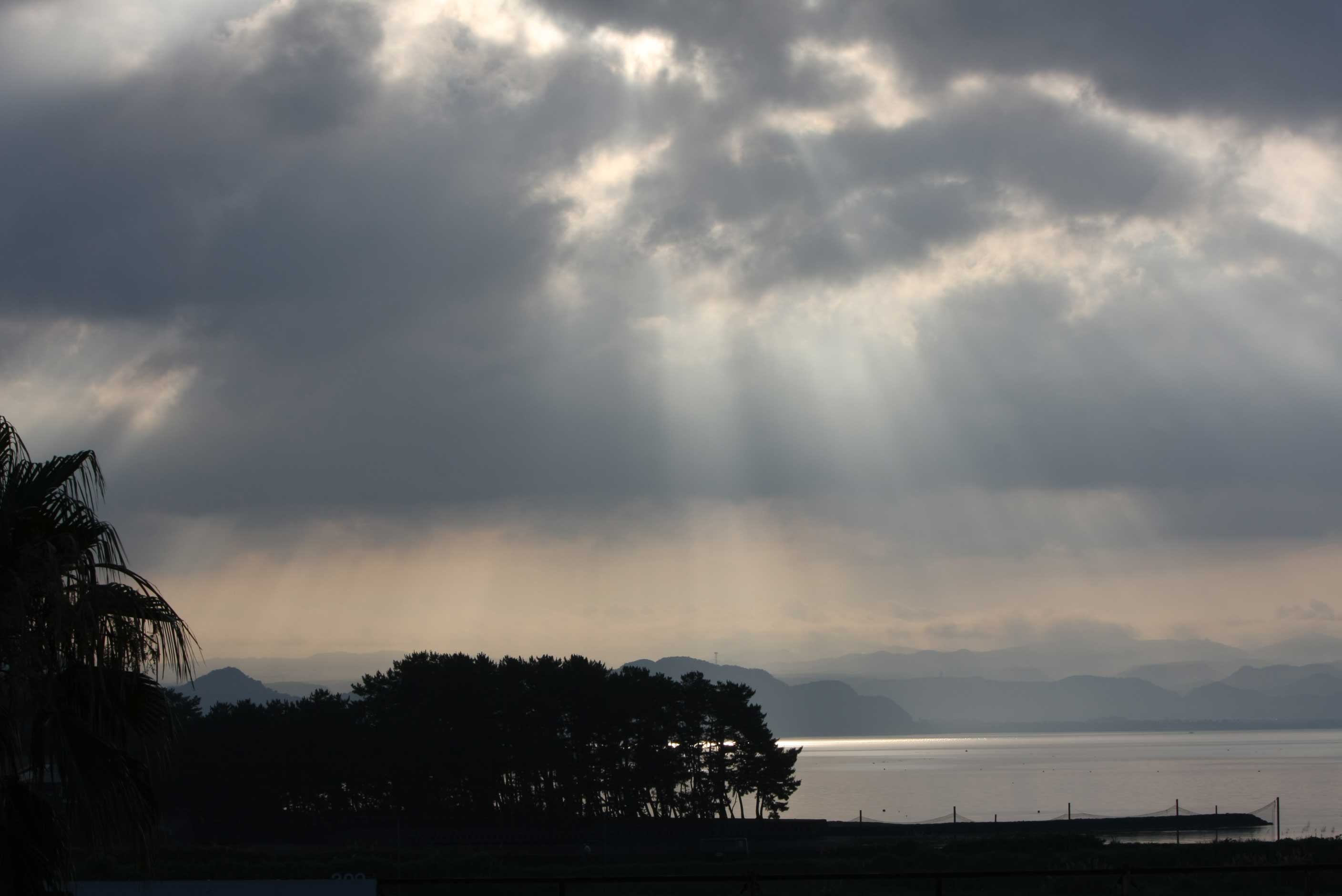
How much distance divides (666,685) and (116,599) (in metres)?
50.5

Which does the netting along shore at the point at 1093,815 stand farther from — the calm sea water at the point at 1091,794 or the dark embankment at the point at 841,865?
the dark embankment at the point at 841,865

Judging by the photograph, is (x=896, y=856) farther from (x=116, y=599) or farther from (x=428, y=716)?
(x=116, y=599)

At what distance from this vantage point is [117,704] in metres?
11.6

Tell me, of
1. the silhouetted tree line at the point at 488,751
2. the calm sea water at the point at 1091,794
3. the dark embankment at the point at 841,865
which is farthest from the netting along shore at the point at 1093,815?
the dark embankment at the point at 841,865

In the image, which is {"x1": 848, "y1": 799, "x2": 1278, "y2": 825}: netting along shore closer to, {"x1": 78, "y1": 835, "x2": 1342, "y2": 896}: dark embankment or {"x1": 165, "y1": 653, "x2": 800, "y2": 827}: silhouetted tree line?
{"x1": 165, "y1": 653, "x2": 800, "y2": 827}: silhouetted tree line

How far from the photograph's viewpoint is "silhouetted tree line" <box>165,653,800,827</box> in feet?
180

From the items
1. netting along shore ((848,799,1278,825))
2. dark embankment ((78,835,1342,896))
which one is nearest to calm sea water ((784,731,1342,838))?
netting along shore ((848,799,1278,825))

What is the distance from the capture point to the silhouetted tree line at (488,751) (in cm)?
5497

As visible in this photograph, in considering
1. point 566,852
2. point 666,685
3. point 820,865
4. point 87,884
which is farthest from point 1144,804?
point 87,884

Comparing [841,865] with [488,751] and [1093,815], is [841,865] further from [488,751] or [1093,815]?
[1093,815]

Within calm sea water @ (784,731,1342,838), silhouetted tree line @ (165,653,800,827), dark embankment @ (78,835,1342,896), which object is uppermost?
silhouetted tree line @ (165,653,800,827)

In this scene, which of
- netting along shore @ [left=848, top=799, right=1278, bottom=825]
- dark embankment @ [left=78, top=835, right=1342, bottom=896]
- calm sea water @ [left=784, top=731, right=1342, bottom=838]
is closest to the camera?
dark embankment @ [left=78, top=835, right=1342, bottom=896]

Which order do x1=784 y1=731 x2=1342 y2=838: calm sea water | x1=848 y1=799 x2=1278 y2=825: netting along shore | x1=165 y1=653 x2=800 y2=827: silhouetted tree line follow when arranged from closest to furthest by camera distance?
x1=165 y1=653 x2=800 y2=827: silhouetted tree line
x1=848 y1=799 x2=1278 y2=825: netting along shore
x1=784 y1=731 x2=1342 y2=838: calm sea water

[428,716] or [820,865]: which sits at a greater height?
[428,716]
